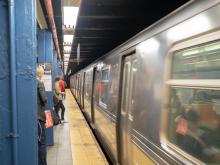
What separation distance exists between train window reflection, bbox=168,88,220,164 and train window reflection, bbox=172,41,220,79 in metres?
0.11

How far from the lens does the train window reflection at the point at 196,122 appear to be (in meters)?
2.36

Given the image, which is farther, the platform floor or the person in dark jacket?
the platform floor

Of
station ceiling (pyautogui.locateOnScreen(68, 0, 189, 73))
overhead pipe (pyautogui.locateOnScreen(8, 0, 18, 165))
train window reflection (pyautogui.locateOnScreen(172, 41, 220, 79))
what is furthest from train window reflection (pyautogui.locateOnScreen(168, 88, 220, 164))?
station ceiling (pyautogui.locateOnScreen(68, 0, 189, 73))

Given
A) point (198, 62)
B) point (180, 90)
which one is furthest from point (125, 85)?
point (198, 62)

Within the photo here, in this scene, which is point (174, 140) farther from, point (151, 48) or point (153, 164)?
point (151, 48)

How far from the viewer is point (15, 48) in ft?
11.8

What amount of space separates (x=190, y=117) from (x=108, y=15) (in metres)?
7.23

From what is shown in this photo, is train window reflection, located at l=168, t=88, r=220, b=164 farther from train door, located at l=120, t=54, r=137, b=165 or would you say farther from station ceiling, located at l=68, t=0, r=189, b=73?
station ceiling, located at l=68, t=0, r=189, b=73

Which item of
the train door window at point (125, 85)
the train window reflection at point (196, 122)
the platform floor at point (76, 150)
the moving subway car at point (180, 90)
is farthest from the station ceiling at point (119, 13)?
the train window reflection at point (196, 122)

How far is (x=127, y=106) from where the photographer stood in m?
5.44

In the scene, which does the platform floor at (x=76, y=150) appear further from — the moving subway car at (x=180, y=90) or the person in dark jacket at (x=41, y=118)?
the moving subway car at (x=180, y=90)

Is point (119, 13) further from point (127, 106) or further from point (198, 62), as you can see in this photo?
point (198, 62)

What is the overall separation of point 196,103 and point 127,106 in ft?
9.32

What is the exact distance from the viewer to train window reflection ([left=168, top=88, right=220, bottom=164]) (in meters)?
2.36
